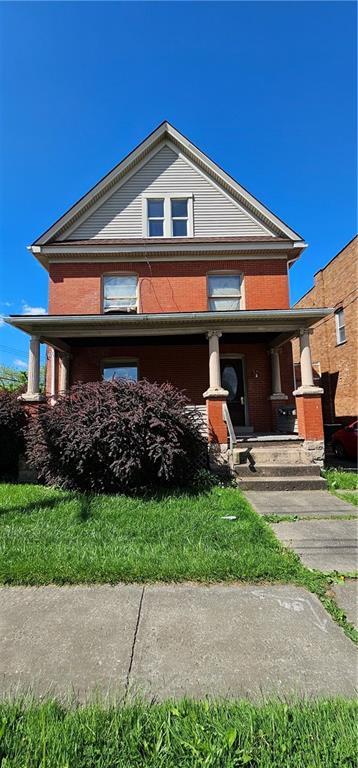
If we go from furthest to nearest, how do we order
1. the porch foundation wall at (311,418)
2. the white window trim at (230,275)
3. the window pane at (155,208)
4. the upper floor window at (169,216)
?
the window pane at (155,208) → the upper floor window at (169,216) → the white window trim at (230,275) → the porch foundation wall at (311,418)

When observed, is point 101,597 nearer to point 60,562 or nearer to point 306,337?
point 60,562

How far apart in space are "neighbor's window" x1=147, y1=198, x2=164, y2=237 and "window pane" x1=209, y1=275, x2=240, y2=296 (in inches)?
103

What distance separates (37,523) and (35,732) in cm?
356

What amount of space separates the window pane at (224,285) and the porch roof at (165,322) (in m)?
3.57

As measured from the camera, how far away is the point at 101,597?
334 centimetres

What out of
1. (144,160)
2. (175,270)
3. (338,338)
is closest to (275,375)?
(175,270)

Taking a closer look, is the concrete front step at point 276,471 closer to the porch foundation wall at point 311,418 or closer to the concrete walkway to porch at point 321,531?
the concrete walkway to porch at point 321,531

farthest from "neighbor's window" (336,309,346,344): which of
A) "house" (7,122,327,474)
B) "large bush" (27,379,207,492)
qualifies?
"large bush" (27,379,207,492)

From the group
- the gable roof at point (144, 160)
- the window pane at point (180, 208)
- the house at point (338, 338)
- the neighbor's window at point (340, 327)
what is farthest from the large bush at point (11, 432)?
the neighbor's window at point (340, 327)

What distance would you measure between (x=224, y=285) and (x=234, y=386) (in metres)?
3.42

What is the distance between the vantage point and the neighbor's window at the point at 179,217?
13.3m

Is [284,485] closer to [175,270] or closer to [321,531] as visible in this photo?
[321,531]

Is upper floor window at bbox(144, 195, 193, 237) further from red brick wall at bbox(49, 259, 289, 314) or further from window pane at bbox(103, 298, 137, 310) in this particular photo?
window pane at bbox(103, 298, 137, 310)

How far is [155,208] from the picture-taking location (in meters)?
13.4
